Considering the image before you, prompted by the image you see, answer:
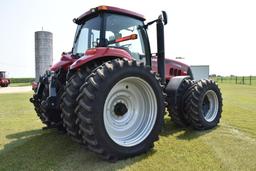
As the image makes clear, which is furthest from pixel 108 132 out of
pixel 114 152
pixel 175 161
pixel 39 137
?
pixel 39 137

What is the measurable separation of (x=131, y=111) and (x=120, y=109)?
0.89 ft

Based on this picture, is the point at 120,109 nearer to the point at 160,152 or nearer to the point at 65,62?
the point at 160,152

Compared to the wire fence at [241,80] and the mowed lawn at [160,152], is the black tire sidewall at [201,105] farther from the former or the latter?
the wire fence at [241,80]

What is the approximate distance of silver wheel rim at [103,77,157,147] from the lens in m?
3.91

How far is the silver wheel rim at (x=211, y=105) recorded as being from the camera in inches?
229

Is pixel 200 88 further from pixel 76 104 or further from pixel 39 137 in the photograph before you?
pixel 39 137

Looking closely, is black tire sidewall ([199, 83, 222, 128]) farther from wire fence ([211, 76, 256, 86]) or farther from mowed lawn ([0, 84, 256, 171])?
wire fence ([211, 76, 256, 86])

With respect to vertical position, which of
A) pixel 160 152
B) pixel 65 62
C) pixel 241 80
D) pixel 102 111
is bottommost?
pixel 241 80

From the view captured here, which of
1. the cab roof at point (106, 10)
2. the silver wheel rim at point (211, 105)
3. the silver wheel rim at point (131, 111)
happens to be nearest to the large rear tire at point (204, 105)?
the silver wheel rim at point (211, 105)

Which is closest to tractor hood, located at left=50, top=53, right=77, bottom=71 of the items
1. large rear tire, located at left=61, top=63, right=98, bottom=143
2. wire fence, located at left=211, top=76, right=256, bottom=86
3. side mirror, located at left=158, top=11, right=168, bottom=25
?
large rear tire, located at left=61, top=63, right=98, bottom=143

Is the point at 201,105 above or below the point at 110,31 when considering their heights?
below

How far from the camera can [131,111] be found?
4.22m

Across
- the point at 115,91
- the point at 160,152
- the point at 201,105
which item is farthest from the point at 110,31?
the point at 201,105

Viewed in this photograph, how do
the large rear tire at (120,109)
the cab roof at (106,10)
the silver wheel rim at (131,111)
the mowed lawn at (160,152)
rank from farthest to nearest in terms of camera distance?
the cab roof at (106,10) < the silver wheel rim at (131,111) < the mowed lawn at (160,152) < the large rear tire at (120,109)
